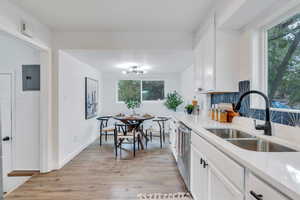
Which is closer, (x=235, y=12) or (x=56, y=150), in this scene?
(x=235, y=12)

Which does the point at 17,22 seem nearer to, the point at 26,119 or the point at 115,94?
the point at 26,119

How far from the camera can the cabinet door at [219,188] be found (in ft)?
3.57

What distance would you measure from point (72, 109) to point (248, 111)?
130 inches

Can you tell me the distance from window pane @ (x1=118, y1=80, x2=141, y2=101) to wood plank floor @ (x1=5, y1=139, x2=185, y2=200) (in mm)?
2988

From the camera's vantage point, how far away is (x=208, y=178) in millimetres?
1578

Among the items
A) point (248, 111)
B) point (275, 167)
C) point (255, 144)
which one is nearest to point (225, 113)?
point (248, 111)

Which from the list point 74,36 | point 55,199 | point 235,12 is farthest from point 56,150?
point 235,12

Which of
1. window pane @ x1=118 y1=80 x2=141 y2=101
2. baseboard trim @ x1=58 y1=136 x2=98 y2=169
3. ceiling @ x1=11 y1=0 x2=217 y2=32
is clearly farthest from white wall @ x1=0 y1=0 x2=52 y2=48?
window pane @ x1=118 y1=80 x2=141 y2=101

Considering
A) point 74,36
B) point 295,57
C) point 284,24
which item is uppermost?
point 74,36

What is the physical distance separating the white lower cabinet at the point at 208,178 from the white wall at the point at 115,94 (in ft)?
14.6

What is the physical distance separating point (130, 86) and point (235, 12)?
4.99m

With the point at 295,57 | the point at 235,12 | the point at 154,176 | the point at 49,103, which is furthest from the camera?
the point at 49,103

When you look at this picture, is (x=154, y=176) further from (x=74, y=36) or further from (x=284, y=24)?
(x=74, y=36)

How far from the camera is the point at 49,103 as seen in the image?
313 centimetres
